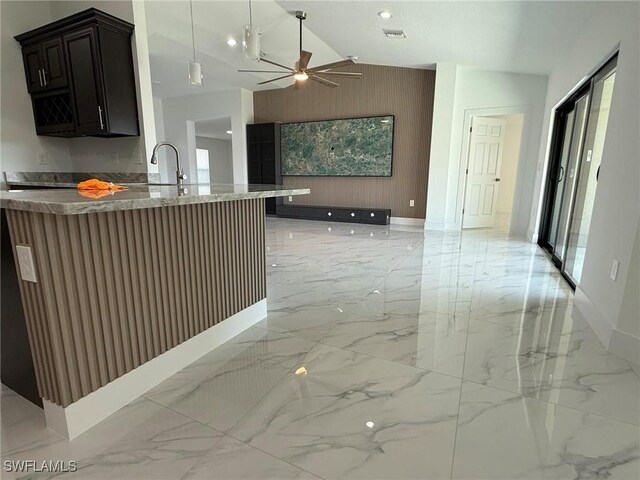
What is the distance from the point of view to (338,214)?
6723 mm

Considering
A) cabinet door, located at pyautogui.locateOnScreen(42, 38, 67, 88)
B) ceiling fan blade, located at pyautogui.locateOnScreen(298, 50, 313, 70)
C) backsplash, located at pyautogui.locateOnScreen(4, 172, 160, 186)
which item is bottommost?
backsplash, located at pyautogui.locateOnScreen(4, 172, 160, 186)

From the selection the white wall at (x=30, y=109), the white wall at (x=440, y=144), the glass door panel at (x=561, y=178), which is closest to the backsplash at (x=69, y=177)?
the white wall at (x=30, y=109)

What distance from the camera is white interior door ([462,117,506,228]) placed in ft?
18.9

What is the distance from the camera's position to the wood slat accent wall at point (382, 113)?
6.09 m

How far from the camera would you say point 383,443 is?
49.9 inches

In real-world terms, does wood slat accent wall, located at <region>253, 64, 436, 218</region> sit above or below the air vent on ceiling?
below

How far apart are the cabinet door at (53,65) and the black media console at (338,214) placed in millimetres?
4428

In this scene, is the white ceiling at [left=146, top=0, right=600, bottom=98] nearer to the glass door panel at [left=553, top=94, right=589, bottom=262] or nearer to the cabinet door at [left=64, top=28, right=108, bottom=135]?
the glass door panel at [left=553, top=94, right=589, bottom=262]

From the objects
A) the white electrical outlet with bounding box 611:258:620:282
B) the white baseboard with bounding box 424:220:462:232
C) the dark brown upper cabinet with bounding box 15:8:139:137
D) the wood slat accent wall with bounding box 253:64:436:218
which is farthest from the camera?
the wood slat accent wall with bounding box 253:64:436:218

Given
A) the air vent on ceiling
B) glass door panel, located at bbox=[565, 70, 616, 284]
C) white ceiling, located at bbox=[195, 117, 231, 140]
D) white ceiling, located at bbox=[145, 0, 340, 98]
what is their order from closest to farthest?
glass door panel, located at bbox=[565, 70, 616, 284] < white ceiling, located at bbox=[145, 0, 340, 98] < the air vent on ceiling < white ceiling, located at bbox=[195, 117, 231, 140]

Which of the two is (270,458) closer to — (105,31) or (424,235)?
(105,31)

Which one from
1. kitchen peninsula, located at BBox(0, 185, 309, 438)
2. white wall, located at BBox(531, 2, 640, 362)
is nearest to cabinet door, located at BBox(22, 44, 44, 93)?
kitchen peninsula, located at BBox(0, 185, 309, 438)

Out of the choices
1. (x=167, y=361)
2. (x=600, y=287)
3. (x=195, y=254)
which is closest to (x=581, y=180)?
(x=600, y=287)

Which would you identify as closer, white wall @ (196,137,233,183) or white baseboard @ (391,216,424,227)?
white baseboard @ (391,216,424,227)
